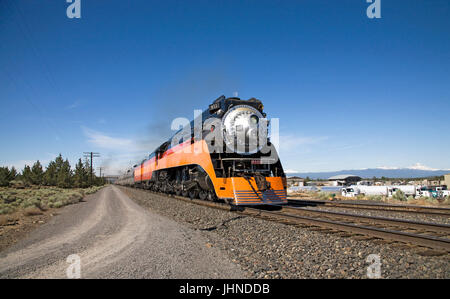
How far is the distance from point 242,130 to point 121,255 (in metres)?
7.31

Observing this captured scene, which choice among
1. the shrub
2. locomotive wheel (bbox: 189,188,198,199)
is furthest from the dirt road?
the shrub

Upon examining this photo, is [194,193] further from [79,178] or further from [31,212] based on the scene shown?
[79,178]

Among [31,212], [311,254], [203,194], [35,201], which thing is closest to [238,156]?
[203,194]

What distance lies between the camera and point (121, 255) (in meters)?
5.15

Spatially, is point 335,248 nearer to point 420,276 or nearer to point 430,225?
point 420,276

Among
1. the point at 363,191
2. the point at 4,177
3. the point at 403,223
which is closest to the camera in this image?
the point at 403,223

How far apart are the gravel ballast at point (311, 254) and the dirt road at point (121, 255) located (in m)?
0.50

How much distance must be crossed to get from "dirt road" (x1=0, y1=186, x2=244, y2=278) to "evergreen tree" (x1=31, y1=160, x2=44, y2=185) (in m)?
68.1

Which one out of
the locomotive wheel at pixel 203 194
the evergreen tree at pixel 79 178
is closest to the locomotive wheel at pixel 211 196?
the locomotive wheel at pixel 203 194

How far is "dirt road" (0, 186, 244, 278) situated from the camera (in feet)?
13.8

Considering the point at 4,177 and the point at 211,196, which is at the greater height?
the point at 211,196
